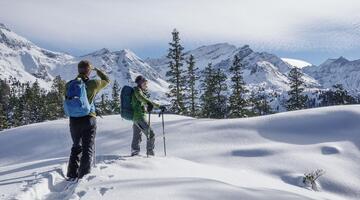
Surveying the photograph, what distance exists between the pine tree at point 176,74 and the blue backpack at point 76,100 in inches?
1512

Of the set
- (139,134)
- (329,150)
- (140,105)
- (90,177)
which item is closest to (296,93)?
(329,150)

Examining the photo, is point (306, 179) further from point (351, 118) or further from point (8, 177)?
point (8, 177)

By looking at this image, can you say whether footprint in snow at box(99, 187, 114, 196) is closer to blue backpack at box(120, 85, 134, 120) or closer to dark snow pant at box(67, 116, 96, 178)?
dark snow pant at box(67, 116, 96, 178)

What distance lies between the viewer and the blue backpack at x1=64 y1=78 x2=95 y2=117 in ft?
27.6

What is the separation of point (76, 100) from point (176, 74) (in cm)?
4214

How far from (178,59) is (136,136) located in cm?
3930

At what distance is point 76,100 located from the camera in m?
8.41

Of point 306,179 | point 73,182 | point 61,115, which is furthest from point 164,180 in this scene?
point 61,115

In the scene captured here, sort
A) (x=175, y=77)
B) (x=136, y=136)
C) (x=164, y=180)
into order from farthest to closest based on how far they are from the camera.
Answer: (x=175, y=77), (x=136, y=136), (x=164, y=180)

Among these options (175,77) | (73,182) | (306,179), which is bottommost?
(306,179)

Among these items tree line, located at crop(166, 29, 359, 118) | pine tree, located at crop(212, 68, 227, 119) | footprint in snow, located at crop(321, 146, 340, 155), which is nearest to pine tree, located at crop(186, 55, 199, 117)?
tree line, located at crop(166, 29, 359, 118)

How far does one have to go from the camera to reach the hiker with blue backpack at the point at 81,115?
332 inches

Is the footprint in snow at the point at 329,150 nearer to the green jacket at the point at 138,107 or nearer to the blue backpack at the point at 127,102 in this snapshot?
the green jacket at the point at 138,107

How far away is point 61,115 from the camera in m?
67.2
